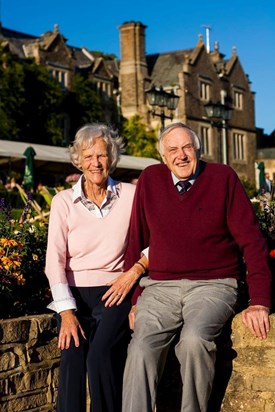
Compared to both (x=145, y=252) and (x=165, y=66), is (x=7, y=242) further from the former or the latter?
(x=165, y=66)

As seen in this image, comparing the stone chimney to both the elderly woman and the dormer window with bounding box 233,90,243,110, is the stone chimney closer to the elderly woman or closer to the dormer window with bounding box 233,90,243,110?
the dormer window with bounding box 233,90,243,110

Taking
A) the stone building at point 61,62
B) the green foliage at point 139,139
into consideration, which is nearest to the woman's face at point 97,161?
the stone building at point 61,62

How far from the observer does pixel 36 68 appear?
33438 mm

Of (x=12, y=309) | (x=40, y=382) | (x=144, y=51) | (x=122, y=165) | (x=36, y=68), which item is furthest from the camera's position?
(x=144, y=51)

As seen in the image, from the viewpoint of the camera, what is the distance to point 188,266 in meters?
3.66

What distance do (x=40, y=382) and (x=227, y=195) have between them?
4.92 ft

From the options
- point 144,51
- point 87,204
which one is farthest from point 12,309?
point 144,51

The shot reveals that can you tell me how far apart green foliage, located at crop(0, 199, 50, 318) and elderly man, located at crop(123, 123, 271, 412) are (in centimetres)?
81

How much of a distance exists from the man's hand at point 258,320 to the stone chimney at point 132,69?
1454 inches

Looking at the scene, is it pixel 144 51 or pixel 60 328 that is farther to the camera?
pixel 144 51

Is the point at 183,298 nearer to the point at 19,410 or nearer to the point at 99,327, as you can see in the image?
the point at 99,327

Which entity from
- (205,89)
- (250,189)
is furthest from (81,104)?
(250,189)

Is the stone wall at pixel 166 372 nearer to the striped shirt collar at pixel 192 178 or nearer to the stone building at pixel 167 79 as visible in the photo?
the striped shirt collar at pixel 192 178

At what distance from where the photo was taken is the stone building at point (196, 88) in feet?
133
